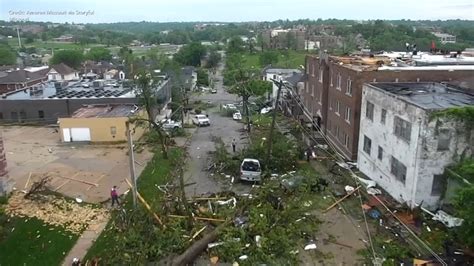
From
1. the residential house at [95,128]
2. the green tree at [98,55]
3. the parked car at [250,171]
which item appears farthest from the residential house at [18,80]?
the parked car at [250,171]

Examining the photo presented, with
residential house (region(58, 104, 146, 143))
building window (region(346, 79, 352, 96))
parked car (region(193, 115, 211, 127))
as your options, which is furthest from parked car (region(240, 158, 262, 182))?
parked car (region(193, 115, 211, 127))

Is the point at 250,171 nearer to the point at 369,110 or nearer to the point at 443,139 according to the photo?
the point at 369,110

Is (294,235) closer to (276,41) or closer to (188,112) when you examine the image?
(188,112)

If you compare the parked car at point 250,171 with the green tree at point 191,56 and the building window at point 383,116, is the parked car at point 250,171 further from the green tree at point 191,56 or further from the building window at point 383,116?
the green tree at point 191,56

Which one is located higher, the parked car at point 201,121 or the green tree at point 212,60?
the green tree at point 212,60

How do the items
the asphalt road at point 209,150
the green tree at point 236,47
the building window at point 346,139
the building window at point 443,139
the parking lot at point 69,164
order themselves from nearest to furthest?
the building window at point 443,139
the asphalt road at point 209,150
the parking lot at point 69,164
the building window at point 346,139
the green tree at point 236,47

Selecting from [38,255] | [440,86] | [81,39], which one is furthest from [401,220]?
[81,39]

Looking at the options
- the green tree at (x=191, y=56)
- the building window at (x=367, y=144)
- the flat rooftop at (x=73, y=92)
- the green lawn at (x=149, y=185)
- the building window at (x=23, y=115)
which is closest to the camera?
the green lawn at (x=149, y=185)
